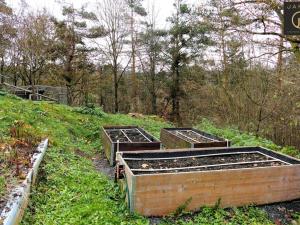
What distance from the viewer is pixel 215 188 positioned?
4.12 m

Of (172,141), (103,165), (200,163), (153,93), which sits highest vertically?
(153,93)

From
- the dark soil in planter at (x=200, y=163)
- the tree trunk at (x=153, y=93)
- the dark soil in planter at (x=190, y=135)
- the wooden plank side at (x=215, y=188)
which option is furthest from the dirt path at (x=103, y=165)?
the tree trunk at (x=153, y=93)

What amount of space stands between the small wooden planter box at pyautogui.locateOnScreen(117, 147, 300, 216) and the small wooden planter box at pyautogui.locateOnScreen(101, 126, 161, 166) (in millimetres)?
1590

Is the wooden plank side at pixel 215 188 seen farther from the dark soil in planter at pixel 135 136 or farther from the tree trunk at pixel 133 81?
the tree trunk at pixel 133 81

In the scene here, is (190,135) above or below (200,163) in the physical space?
below

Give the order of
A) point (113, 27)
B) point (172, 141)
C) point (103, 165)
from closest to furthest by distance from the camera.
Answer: point (103, 165) → point (172, 141) → point (113, 27)

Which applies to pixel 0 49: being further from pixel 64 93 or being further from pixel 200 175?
pixel 200 175

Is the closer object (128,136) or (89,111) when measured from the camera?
(128,136)

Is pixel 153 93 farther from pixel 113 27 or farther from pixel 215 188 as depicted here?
pixel 215 188

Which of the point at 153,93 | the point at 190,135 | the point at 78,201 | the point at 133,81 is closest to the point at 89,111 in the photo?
the point at 190,135

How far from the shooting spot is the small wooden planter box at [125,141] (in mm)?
6773

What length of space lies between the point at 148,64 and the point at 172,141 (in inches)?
447

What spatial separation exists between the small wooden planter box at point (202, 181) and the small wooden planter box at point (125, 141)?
5.22 feet

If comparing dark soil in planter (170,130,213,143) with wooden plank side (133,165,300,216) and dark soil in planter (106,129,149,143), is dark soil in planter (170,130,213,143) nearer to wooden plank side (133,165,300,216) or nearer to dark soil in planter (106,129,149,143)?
dark soil in planter (106,129,149,143)
